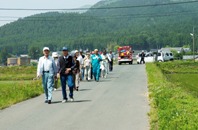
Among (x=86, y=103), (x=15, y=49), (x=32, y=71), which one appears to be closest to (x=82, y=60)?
(x=86, y=103)

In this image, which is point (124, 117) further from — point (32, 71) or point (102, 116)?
point (32, 71)

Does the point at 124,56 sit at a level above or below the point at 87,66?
above

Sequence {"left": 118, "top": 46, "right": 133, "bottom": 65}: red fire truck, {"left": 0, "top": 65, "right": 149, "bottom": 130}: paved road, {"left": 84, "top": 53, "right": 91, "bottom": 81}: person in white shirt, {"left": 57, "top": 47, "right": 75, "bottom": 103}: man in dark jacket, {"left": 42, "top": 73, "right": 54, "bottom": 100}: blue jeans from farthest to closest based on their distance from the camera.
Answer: {"left": 118, "top": 46, "right": 133, "bottom": 65}: red fire truck → {"left": 84, "top": 53, "right": 91, "bottom": 81}: person in white shirt → {"left": 57, "top": 47, "right": 75, "bottom": 103}: man in dark jacket → {"left": 42, "top": 73, "right": 54, "bottom": 100}: blue jeans → {"left": 0, "top": 65, "right": 149, "bottom": 130}: paved road

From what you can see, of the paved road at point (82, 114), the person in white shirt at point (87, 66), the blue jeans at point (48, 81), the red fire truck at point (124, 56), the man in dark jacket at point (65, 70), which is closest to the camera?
the paved road at point (82, 114)

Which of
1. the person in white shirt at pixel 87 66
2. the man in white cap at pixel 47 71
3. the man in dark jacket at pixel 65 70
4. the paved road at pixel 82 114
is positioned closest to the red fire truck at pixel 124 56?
the person in white shirt at pixel 87 66

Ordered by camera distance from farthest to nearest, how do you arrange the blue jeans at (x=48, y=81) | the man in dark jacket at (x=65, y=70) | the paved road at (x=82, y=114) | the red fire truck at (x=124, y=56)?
the red fire truck at (x=124, y=56) → the man in dark jacket at (x=65, y=70) → the blue jeans at (x=48, y=81) → the paved road at (x=82, y=114)

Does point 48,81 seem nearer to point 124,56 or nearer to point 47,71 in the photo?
point 47,71

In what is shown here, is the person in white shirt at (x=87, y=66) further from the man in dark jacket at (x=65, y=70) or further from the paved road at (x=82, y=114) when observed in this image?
the man in dark jacket at (x=65, y=70)

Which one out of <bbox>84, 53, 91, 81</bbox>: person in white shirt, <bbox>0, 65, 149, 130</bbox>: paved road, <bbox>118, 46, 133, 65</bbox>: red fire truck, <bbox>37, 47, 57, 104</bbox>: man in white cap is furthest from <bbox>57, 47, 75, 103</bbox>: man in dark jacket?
<bbox>118, 46, 133, 65</bbox>: red fire truck

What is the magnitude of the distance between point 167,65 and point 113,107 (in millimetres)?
38627

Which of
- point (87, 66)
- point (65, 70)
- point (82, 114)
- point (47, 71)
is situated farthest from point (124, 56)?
point (82, 114)

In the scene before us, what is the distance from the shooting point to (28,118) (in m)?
11.9

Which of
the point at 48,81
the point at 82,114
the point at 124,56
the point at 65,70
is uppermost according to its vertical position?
the point at 65,70

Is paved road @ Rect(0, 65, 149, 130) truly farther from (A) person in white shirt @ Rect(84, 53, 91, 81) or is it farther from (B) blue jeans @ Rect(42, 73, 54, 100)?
(A) person in white shirt @ Rect(84, 53, 91, 81)
